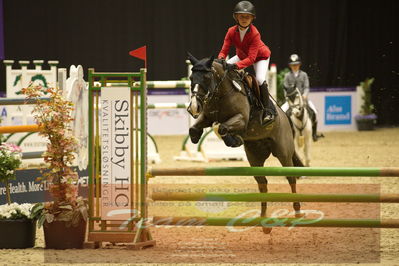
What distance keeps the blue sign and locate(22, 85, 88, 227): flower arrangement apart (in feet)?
40.5

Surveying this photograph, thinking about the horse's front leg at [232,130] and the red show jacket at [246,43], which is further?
the red show jacket at [246,43]

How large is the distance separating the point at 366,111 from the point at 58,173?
12.9 metres

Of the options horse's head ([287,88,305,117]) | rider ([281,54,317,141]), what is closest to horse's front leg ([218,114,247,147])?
horse's head ([287,88,305,117])

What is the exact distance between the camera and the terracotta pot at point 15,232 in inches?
216

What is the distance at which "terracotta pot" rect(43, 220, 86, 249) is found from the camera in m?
5.41

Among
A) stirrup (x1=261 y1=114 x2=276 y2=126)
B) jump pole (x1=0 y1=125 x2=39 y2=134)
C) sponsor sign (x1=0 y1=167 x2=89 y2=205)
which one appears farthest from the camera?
sponsor sign (x1=0 y1=167 x2=89 y2=205)

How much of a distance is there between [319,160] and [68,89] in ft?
18.1

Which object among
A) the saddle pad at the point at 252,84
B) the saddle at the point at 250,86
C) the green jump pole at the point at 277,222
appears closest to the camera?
the green jump pole at the point at 277,222

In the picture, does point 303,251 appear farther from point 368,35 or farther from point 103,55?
point 368,35

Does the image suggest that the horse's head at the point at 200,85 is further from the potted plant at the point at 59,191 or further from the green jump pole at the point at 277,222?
the potted plant at the point at 59,191

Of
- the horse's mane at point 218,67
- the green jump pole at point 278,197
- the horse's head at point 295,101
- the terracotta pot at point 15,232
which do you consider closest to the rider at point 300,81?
the horse's head at point 295,101

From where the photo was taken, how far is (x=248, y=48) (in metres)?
5.80

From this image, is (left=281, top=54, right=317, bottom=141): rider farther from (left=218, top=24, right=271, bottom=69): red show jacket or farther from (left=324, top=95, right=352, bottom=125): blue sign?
(left=324, top=95, right=352, bottom=125): blue sign

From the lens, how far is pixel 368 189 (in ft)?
28.4
